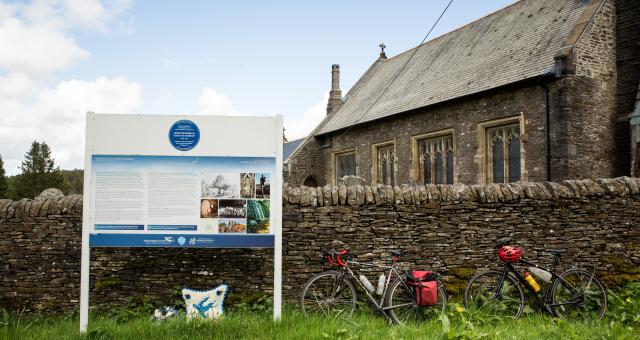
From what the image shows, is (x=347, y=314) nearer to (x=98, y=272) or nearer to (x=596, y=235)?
(x=98, y=272)

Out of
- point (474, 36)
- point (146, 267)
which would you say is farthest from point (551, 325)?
point (474, 36)

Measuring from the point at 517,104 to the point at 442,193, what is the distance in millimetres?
8641

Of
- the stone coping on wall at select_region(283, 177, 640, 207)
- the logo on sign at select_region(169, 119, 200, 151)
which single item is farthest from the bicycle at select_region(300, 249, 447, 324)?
the logo on sign at select_region(169, 119, 200, 151)

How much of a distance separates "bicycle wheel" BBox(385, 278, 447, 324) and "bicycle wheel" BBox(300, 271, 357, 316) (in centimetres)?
48

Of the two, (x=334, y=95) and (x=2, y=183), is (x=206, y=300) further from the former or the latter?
(x=2, y=183)

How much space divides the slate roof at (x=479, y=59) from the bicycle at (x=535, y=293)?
8.12 meters

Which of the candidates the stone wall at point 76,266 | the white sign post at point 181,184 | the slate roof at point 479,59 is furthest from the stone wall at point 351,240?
the slate roof at point 479,59

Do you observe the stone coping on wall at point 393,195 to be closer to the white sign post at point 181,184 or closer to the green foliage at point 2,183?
the white sign post at point 181,184

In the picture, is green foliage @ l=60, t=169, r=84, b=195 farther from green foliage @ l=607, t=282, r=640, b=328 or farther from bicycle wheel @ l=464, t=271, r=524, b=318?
green foliage @ l=607, t=282, r=640, b=328

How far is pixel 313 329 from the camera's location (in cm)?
560

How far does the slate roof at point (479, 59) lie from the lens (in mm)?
15227

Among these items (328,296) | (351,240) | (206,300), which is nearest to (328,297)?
(328,296)

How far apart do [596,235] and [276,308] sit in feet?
16.4

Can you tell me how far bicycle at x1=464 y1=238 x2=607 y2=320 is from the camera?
22.1 ft
